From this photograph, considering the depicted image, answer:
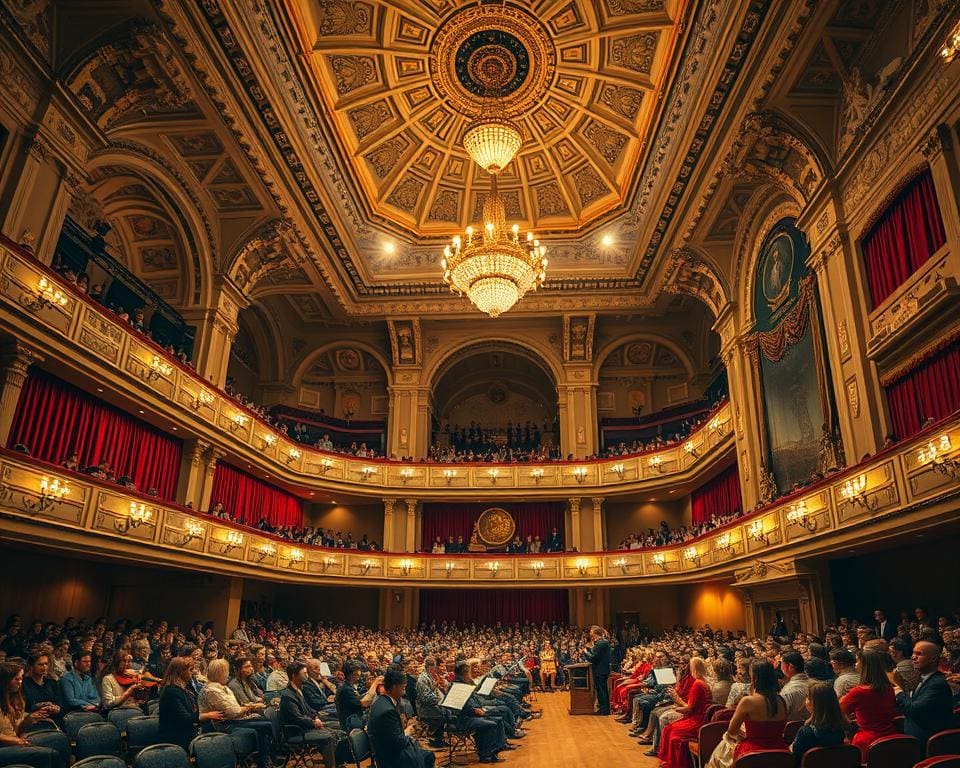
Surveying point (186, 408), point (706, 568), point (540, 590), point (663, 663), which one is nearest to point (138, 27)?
point (186, 408)

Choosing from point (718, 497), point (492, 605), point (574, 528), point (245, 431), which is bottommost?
point (492, 605)

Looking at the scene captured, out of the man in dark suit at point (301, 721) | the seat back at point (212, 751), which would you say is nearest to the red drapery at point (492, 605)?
the man in dark suit at point (301, 721)

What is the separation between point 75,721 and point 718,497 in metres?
17.0

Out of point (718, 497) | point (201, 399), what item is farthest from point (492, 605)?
point (201, 399)

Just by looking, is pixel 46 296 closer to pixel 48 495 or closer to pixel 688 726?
pixel 48 495

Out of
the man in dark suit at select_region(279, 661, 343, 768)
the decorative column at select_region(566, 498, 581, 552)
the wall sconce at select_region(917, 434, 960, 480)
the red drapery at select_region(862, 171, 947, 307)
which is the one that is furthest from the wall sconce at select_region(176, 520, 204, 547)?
the red drapery at select_region(862, 171, 947, 307)

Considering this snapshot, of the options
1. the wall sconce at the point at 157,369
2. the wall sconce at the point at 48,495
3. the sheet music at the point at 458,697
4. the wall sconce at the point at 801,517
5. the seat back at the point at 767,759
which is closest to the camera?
the seat back at the point at 767,759

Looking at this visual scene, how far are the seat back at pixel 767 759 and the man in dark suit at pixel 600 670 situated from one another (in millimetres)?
7514

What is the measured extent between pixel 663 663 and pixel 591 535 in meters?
11.7

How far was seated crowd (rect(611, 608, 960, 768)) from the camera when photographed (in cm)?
449

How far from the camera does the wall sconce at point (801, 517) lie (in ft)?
37.6

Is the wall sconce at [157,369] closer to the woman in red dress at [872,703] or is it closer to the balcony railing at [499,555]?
the balcony railing at [499,555]

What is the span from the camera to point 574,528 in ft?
69.9

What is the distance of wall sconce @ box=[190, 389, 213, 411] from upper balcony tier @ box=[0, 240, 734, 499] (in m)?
0.02
